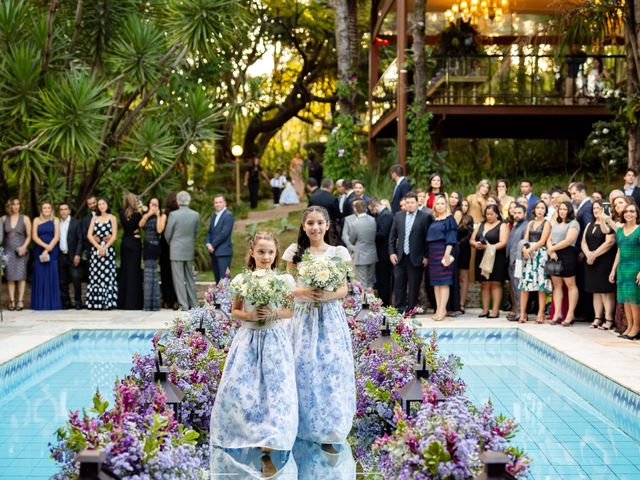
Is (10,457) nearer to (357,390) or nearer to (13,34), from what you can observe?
(357,390)

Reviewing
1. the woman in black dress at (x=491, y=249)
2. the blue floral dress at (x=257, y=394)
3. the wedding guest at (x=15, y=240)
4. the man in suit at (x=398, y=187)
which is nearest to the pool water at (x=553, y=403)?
the woman in black dress at (x=491, y=249)

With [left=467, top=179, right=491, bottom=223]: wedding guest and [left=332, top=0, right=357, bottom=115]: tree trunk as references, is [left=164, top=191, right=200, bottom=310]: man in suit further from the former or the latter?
[left=332, top=0, right=357, bottom=115]: tree trunk

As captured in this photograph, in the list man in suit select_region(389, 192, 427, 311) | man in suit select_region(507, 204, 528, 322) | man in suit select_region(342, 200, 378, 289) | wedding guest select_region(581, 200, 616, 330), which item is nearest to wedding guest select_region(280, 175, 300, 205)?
man in suit select_region(342, 200, 378, 289)

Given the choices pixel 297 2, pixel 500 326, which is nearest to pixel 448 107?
pixel 500 326

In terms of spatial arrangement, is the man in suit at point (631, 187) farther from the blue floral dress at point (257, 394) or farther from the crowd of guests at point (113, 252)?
the blue floral dress at point (257, 394)

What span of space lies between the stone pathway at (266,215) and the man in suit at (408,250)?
9.14 metres

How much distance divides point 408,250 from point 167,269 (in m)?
3.83

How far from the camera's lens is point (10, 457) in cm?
662

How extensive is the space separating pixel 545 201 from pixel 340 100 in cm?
963

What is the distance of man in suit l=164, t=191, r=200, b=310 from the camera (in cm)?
1388

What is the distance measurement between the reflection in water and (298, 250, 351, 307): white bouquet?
107 cm

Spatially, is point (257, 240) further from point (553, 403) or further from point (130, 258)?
point (130, 258)

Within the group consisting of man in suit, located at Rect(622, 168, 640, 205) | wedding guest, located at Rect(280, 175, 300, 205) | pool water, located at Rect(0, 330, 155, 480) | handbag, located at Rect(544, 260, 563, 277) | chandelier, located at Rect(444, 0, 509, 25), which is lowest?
pool water, located at Rect(0, 330, 155, 480)

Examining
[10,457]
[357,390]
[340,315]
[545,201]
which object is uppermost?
[545,201]
